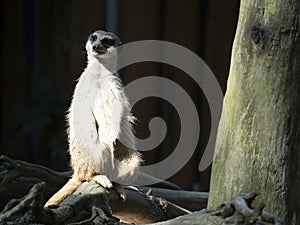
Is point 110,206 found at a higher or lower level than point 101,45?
lower

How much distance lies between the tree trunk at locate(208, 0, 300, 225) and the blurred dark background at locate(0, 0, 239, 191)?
9.84 feet

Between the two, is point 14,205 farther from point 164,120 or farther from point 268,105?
point 164,120

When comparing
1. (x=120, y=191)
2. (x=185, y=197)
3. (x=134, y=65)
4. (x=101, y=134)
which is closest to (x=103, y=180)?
(x=120, y=191)

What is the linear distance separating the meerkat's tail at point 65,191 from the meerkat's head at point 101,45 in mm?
492

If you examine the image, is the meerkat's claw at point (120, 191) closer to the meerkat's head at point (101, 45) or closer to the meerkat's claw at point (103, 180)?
the meerkat's claw at point (103, 180)

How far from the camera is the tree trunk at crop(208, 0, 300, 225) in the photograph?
1961 millimetres

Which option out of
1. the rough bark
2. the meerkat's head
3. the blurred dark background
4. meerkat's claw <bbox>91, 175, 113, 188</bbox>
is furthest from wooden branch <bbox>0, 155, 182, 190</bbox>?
the blurred dark background

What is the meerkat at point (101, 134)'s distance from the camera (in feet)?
9.00

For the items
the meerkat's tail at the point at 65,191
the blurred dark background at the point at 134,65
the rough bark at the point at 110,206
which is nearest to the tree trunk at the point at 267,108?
the rough bark at the point at 110,206

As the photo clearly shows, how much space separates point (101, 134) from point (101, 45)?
0.36 meters

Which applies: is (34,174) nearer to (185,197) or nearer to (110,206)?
(110,206)

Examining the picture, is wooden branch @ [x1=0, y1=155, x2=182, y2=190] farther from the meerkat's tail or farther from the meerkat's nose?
the meerkat's nose

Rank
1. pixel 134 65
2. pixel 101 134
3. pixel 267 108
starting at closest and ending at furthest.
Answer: pixel 267 108
pixel 101 134
pixel 134 65

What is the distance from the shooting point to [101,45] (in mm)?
2951
